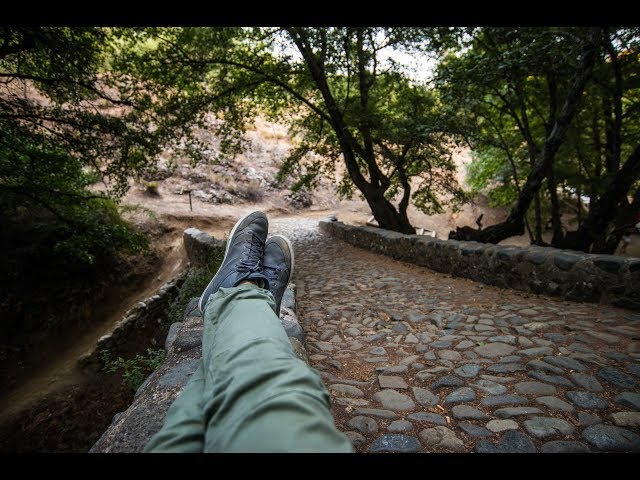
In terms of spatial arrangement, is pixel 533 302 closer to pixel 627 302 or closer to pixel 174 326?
pixel 627 302

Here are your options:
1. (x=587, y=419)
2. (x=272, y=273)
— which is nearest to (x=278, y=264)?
(x=272, y=273)

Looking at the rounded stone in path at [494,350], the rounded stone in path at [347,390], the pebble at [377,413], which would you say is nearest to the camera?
the pebble at [377,413]

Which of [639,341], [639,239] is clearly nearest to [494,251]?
[639,341]

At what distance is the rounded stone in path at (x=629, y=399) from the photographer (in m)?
1.95

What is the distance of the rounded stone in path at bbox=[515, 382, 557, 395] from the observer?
2.15 meters

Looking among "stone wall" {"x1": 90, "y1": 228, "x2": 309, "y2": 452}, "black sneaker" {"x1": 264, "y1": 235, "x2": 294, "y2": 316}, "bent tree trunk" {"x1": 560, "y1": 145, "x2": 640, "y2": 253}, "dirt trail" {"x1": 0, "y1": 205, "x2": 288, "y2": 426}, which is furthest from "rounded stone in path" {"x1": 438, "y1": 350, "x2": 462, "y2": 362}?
"dirt trail" {"x1": 0, "y1": 205, "x2": 288, "y2": 426}

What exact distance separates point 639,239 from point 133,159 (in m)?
21.1

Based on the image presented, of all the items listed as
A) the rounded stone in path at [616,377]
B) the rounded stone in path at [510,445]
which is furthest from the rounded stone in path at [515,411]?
the rounded stone in path at [616,377]

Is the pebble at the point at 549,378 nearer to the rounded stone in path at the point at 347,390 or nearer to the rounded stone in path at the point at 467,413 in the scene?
the rounded stone in path at the point at 467,413

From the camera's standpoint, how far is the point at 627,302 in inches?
132

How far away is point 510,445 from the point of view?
1723mm

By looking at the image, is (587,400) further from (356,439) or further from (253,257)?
Result: (253,257)

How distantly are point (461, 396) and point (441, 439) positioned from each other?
0.49 m

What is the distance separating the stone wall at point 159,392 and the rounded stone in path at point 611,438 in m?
1.76
